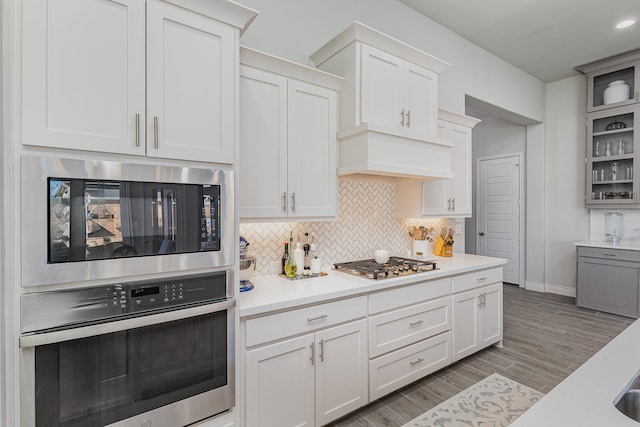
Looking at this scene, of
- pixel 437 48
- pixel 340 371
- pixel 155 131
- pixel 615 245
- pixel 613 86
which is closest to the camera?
pixel 155 131

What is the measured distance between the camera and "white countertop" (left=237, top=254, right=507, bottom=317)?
178 cm

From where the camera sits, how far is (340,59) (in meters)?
2.50

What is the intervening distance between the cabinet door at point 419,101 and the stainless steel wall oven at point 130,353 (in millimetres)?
1903

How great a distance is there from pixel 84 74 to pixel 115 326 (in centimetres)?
104

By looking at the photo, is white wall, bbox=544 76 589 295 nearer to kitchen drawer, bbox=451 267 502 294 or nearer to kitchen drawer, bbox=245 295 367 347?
kitchen drawer, bbox=451 267 502 294

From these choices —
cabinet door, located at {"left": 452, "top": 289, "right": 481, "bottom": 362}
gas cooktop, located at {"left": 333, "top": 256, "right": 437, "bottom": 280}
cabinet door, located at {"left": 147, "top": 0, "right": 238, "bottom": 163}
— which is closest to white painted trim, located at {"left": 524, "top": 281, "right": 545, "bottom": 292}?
cabinet door, located at {"left": 452, "top": 289, "right": 481, "bottom": 362}

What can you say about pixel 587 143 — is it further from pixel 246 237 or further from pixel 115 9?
pixel 115 9

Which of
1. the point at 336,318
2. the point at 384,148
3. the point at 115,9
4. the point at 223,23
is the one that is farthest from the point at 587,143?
the point at 115,9

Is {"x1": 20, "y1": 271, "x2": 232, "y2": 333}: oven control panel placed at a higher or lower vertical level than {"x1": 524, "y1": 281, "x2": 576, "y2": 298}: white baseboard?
higher

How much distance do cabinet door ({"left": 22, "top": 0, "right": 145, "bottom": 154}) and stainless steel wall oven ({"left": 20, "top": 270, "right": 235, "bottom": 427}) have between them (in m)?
0.62

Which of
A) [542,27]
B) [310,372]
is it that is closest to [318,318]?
[310,372]

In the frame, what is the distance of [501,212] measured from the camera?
19.4ft

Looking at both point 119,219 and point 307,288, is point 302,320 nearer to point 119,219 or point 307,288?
point 307,288

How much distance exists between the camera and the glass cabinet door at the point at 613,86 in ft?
14.3
